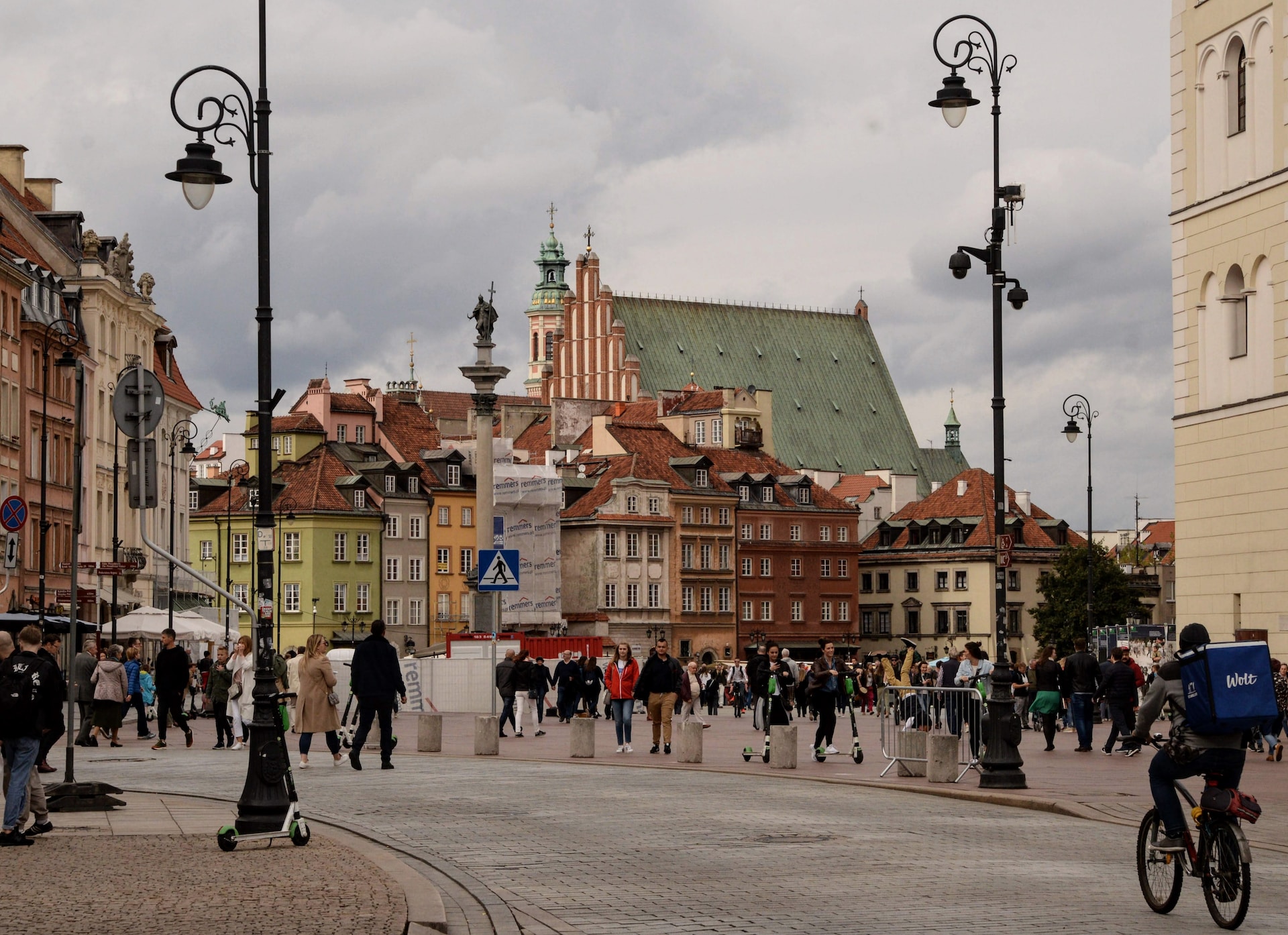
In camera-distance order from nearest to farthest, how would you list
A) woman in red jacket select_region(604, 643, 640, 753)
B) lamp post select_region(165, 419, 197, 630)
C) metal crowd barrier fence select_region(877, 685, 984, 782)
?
metal crowd barrier fence select_region(877, 685, 984, 782), woman in red jacket select_region(604, 643, 640, 753), lamp post select_region(165, 419, 197, 630)

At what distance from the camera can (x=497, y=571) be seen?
102ft

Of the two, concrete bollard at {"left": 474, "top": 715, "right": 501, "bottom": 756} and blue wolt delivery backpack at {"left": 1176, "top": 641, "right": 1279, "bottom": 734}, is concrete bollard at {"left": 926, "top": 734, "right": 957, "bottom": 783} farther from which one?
blue wolt delivery backpack at {"left": 1176, "top": 641, "right": 1279, "bottom": 734}

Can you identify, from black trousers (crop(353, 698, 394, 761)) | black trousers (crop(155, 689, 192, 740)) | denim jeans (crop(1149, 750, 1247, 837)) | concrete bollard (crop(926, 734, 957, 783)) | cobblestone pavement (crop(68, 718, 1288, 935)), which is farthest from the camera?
black trousers (crop(155, 689, 192, 740))

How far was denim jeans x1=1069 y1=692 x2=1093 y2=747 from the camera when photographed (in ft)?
107

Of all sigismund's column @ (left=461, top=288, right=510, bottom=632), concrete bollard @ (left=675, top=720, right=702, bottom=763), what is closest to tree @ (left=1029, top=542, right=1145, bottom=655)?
sigismund's column @ (left=461, top=288, right=510, bottom=632)

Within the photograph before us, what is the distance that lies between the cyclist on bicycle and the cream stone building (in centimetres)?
2379

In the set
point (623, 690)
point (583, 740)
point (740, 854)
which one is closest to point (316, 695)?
point (583, 740)

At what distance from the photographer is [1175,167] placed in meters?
38.4

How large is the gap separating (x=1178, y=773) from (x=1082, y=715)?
2077 cm

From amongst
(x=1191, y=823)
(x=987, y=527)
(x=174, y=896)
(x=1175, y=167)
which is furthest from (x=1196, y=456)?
(x=987, y=527)

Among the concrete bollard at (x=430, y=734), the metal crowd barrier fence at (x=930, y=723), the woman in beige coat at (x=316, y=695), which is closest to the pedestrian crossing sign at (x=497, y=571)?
the concrete bollard at (x=430, y=734)

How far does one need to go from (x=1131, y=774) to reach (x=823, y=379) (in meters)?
127

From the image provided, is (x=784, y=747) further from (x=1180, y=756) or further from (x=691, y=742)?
(x=1180, y=756)

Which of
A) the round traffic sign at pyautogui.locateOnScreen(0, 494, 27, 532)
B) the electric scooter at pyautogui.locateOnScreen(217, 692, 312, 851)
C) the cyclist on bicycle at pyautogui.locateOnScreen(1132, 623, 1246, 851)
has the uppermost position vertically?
the round traffic sign at pyautogui.locateOnScreen(0, 494, 27, 532)
